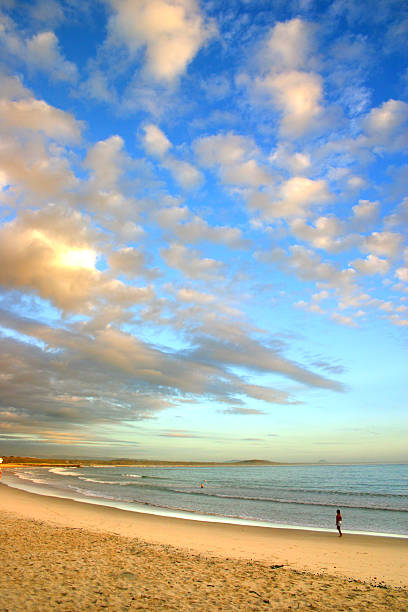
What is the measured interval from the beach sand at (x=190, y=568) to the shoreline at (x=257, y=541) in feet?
0.18

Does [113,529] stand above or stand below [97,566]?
below

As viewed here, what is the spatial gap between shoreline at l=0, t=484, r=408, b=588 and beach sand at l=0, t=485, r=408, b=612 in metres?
0.05

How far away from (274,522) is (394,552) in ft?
36.2

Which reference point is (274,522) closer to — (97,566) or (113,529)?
(113,529)

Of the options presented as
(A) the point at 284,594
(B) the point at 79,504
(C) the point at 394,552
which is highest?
(A) the point at 284,594

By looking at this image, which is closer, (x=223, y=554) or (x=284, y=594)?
(x=284, y=594)

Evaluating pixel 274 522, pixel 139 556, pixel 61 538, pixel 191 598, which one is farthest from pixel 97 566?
pixel 274 522

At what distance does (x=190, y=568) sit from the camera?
13391 mm

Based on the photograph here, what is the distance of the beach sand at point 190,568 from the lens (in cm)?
1000

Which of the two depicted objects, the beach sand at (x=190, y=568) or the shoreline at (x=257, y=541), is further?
the shoreline at (x=257, y=541)

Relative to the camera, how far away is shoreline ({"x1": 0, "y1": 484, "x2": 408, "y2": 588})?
15.1 m

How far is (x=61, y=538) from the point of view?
17.5 meters

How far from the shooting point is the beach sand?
32.8 feet

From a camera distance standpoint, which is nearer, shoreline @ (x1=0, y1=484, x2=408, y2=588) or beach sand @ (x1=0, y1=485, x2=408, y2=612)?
beach sand @ (x1=0, y1=485, x2=408, y2=612)
